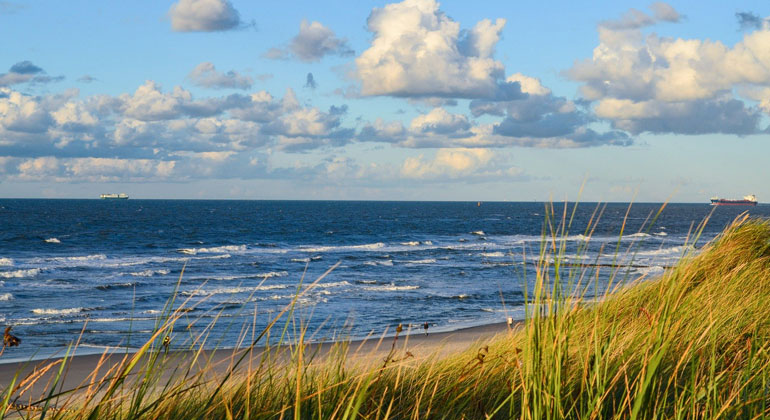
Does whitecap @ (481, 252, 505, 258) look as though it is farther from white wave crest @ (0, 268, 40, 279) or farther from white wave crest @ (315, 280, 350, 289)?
white wave crest @ (0, 268, 40, 279)

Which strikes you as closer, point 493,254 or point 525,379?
point 525,379

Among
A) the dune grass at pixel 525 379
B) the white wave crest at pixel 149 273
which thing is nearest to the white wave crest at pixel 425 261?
the white wave crest at pixel 149 273

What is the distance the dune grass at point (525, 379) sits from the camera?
279 cm

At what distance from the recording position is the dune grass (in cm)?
279

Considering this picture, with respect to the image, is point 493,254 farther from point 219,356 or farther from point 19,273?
point 219,356

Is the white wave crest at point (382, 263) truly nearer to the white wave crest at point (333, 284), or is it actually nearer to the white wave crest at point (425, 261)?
the white wave crest at point (425, 261)

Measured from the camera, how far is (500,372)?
4.36m

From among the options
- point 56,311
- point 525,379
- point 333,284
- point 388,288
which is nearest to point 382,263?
point 333,284

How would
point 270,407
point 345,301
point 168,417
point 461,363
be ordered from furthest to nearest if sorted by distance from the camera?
point 345,301 → point 461,363 → point 270,407 → point 168,417

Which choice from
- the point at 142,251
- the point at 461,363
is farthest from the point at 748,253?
the point at 142,251

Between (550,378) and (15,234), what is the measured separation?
6491 cm

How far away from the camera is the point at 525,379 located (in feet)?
9.58

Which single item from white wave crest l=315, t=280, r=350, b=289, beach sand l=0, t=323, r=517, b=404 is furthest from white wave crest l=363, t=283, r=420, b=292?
beach sand l=0, t=323, r=517, b=404

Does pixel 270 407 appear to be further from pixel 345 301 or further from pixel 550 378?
pixel 345 301
